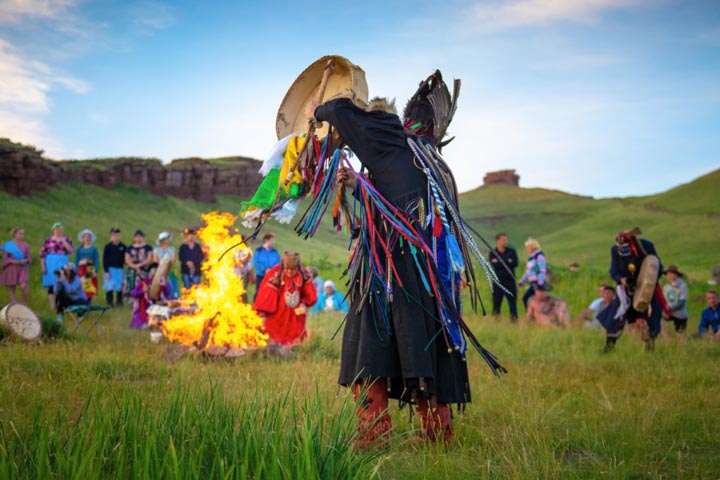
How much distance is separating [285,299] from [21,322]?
389cm

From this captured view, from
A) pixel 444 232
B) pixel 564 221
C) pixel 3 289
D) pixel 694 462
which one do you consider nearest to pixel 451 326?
pixel 444 232

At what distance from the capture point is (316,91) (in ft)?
18.0

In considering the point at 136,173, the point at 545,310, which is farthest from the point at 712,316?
the point at 136,173

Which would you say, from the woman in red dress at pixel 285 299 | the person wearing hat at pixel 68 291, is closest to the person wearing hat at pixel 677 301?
the woman in red dress at pixel 285 299

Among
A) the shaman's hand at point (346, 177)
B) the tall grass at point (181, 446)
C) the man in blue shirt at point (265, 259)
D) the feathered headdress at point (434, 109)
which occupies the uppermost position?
the feathered headdress at point (434, 109)

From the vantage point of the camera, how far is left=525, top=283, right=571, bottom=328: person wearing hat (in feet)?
45.1

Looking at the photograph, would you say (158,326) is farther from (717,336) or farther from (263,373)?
(717,336)

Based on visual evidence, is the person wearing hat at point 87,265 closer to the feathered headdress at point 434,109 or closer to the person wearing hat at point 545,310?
the person wearing hat at point 545,310

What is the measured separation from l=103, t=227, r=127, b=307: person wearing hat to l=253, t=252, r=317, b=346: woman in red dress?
608 centimetres

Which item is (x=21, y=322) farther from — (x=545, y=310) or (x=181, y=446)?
(x=545, y=310)

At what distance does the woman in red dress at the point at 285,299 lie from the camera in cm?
1070

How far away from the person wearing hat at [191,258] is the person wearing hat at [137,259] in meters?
0.97

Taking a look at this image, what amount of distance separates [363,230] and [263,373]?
330cm

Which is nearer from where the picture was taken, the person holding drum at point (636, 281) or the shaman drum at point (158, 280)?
the person holding drum at point (636, 281)
